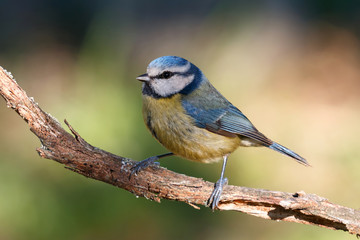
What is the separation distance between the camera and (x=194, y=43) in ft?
20.5

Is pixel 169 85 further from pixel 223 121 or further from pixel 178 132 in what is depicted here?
pixel 223 121

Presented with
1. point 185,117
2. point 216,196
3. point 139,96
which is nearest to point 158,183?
point 216,196

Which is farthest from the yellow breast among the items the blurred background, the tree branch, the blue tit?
the blurred background

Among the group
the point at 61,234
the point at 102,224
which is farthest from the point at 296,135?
the point at 61,234

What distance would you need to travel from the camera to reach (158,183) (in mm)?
2572

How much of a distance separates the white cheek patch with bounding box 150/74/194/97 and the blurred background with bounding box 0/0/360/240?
3.42 feet

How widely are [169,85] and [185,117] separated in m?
0.24

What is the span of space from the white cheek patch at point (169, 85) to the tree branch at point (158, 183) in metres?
0.53

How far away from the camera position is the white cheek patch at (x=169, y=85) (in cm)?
290

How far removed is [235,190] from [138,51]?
163 inches

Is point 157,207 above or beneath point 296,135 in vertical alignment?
beneath

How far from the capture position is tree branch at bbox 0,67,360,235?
2.36 metres

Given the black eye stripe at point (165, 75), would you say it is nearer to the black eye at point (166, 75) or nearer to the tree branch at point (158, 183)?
the black eye at point (166, 75)

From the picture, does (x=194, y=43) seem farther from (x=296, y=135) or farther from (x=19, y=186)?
(x=19, y=186)
